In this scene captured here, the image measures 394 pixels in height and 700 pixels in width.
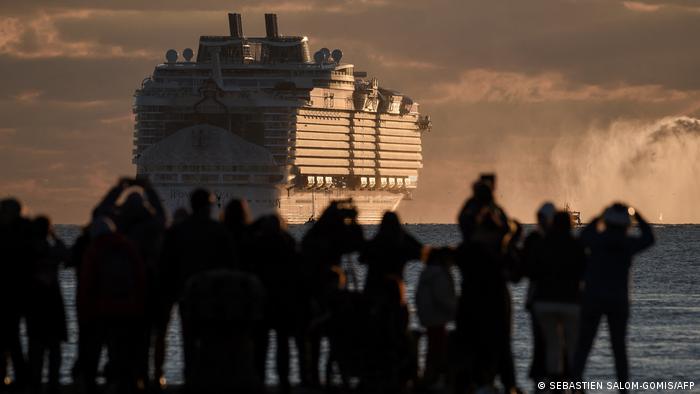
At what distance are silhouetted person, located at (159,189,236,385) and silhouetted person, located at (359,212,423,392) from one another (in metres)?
1.67

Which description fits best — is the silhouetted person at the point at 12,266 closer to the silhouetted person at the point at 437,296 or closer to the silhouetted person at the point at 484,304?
the silhouetted person at the point at 437,296

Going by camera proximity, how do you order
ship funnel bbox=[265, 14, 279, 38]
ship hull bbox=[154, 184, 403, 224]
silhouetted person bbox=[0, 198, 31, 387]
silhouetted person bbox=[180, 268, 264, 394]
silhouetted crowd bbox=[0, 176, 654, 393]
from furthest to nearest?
ship funnel bbox=[265, 14, 279, 38] → ship hull bbox=[154, 184, 403, 224] → silhouetted person bbox=[0, 198, 31, 387] → silhouetted crowd bbox=[0, 176, 654, 393] → silhouetted person bbox=[180, 268, 264, 394]

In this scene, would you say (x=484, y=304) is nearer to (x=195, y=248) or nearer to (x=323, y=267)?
(x=323, y=267)

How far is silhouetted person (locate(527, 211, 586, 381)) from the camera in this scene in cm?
1415

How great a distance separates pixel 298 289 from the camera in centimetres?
1472

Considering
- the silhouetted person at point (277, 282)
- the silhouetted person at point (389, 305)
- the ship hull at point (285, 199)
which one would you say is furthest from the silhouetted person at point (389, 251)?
the ship hull at point (285, 199)

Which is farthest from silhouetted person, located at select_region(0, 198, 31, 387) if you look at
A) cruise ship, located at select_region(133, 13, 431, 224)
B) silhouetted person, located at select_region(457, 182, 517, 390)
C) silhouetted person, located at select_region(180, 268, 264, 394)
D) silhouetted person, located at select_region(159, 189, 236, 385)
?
cruise ship, located at select_region(133, 13, 431, 224)

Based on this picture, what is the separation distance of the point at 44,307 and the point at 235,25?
469 ft

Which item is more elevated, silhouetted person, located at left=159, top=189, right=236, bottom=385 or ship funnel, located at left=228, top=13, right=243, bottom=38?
ship funnel, located at left=228, top=13, right=243, bottom=38

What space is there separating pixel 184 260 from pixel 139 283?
0.36 m

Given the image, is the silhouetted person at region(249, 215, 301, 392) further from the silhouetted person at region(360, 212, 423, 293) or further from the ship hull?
the ship hull

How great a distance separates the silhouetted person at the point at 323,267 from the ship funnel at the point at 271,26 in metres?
139

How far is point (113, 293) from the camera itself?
44.1 feet

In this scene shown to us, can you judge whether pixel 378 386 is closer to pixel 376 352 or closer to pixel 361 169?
pixel 376 352
